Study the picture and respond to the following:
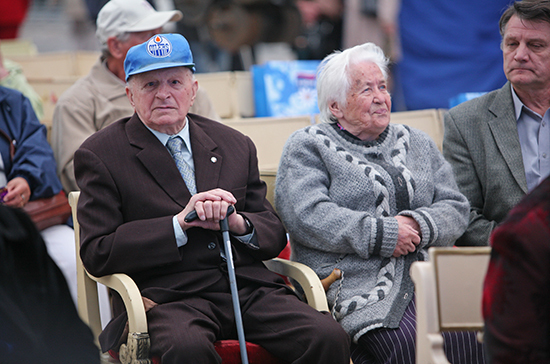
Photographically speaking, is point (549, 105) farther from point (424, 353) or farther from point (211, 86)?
point (211, 86)

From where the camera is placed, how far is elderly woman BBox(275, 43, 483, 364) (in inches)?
113

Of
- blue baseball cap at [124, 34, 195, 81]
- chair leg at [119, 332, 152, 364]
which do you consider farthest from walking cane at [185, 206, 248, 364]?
blue baseball cap at [124, 34, 195, 81]

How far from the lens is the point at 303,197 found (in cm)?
303

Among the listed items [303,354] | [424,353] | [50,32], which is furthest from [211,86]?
[50,32]

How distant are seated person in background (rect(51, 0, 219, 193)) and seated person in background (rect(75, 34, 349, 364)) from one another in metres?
1.11

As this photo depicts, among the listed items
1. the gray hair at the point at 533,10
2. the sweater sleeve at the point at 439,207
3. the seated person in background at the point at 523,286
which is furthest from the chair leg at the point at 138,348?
the gray hair at the point at 533,10

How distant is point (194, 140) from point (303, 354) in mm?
1059

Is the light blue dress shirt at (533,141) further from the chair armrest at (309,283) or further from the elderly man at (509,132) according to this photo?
the chair armrest at (309,283)

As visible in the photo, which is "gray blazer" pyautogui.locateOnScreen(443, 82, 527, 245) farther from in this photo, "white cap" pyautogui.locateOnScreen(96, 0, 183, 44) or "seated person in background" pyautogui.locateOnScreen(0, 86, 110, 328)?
"seated person in background" pyautogui.locateOnScreen(0, 86, 110, 328)

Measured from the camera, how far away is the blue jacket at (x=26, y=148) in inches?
143

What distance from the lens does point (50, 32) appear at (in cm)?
1188

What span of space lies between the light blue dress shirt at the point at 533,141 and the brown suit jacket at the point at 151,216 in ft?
4.43

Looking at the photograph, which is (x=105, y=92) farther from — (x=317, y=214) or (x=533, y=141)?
(x=533, y=141)

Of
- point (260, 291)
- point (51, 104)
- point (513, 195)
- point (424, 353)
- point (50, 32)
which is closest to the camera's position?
point (424, 353)
